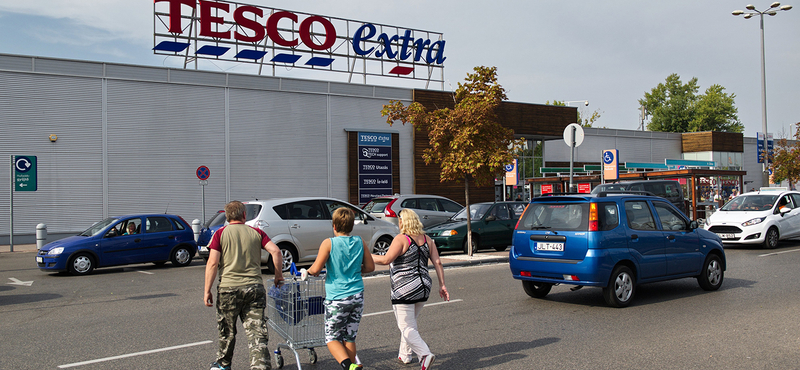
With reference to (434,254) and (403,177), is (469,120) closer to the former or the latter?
(434,254)

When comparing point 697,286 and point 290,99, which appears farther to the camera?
point 290,99

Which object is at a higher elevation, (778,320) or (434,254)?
(434,254)

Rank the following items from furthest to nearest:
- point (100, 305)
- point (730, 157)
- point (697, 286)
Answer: point (730, 157) < point (697, 286) < point (100, 305)

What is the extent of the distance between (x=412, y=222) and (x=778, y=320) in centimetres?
502

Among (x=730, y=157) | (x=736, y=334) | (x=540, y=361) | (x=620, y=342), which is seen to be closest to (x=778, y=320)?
(x=736, y=334)

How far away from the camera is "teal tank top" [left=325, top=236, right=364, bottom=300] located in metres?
4.99

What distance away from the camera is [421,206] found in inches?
741

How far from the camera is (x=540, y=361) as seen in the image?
5746 mm

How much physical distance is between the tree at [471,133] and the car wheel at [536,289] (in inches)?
231

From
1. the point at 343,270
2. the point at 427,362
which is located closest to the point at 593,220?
the point at 427,362

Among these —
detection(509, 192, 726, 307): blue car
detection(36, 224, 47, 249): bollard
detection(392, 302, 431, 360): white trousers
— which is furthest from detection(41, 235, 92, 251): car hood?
detection(392, 302, 431, 360): white trousers

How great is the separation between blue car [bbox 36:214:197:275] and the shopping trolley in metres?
10.1

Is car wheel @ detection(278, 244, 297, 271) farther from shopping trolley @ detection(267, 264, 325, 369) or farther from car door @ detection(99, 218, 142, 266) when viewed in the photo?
shopping trolley @ detection(267, 264, 325, 369)

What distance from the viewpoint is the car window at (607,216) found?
27.0 feet
